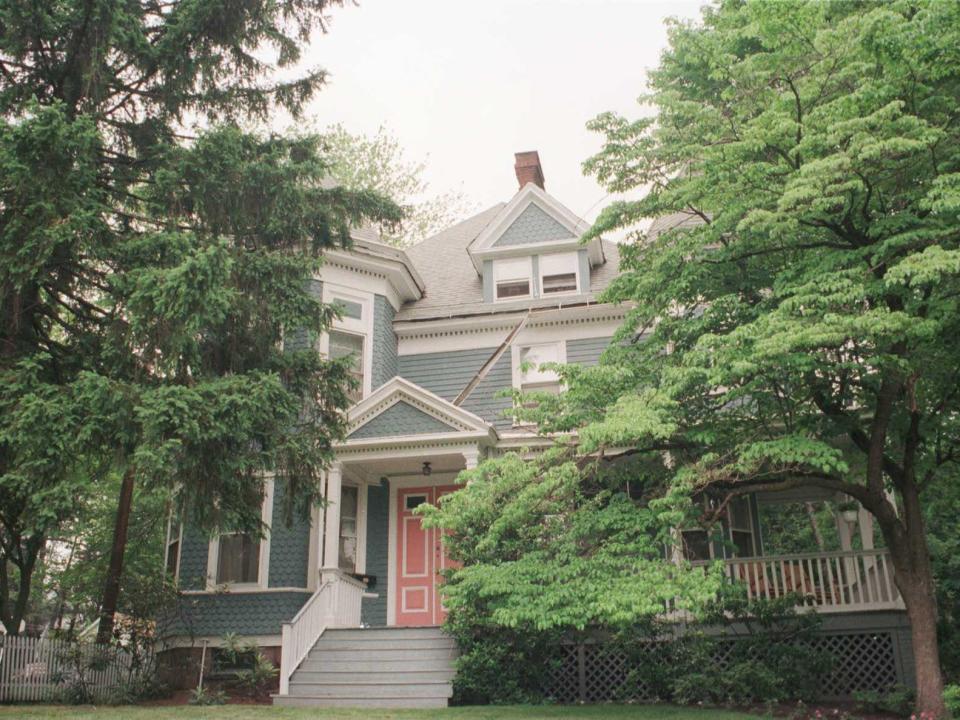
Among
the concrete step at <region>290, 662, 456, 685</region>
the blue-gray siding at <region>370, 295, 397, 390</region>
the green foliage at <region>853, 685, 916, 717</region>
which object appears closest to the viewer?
the green foliage at <region>853, 685, 916, 717</region>

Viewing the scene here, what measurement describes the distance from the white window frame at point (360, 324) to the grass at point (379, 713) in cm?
698

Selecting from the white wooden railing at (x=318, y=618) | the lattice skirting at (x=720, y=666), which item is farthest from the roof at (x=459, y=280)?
the lattice skirting at (x=720, y=666)

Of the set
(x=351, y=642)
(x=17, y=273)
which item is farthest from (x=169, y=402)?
(x=351, y=642)

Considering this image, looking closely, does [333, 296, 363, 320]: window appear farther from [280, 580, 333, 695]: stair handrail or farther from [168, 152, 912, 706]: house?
[280, 580, 333, 695]: stair handrail

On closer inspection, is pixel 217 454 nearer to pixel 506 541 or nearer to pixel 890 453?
pixel 506 541

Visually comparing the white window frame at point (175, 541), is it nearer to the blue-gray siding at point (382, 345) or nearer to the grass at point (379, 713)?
the grass at point (379, 713)

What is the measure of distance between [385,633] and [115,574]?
4.57m

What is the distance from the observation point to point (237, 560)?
1470 centimetres

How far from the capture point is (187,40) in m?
11.3

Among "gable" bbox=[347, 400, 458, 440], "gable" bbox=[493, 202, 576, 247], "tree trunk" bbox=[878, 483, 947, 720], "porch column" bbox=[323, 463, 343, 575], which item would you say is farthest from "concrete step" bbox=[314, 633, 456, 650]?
"gable" bbox=[493, 202, 576, 247]

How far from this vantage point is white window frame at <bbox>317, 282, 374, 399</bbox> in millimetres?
16125

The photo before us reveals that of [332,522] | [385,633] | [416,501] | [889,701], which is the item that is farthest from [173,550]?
[889,701]

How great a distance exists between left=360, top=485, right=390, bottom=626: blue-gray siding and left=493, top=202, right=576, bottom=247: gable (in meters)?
6.08

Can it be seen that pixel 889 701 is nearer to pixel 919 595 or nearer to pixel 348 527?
pixel 919 595
